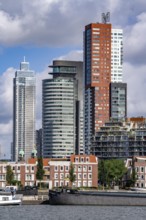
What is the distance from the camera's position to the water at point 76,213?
405 ft

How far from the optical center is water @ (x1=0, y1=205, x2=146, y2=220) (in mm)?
123419

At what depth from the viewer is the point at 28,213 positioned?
13362 cm

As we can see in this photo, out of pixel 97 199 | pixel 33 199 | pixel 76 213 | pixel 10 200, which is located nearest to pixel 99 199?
pixel 97 199

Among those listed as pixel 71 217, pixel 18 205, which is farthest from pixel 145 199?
pixel 71 217

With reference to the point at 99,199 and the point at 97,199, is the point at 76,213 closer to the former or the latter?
the point at 97,199

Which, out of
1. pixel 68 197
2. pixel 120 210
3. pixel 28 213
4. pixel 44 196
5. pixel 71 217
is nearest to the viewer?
pixel 71 217

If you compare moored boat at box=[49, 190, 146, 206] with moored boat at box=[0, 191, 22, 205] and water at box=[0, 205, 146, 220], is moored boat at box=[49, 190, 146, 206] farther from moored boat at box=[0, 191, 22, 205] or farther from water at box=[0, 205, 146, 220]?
moored boat at box=[0, 191, 22, 205]

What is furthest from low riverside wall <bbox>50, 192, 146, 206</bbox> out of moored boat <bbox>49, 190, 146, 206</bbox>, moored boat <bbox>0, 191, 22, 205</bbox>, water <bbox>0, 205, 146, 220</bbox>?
moored boat <bbox>0, 191, 22, 205</bbox>

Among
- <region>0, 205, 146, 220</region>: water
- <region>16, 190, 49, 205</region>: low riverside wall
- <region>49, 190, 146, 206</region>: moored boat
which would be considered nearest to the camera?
<region>0, 205, 146, 220</region>: water

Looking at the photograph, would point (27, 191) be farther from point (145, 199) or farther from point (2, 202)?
point (145, 199)

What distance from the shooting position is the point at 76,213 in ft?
435

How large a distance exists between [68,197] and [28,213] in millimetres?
23380

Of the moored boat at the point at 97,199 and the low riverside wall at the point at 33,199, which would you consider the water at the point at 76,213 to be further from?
the low riverside wall at the point at 33,199

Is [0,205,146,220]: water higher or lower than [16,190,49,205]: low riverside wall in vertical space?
lower
